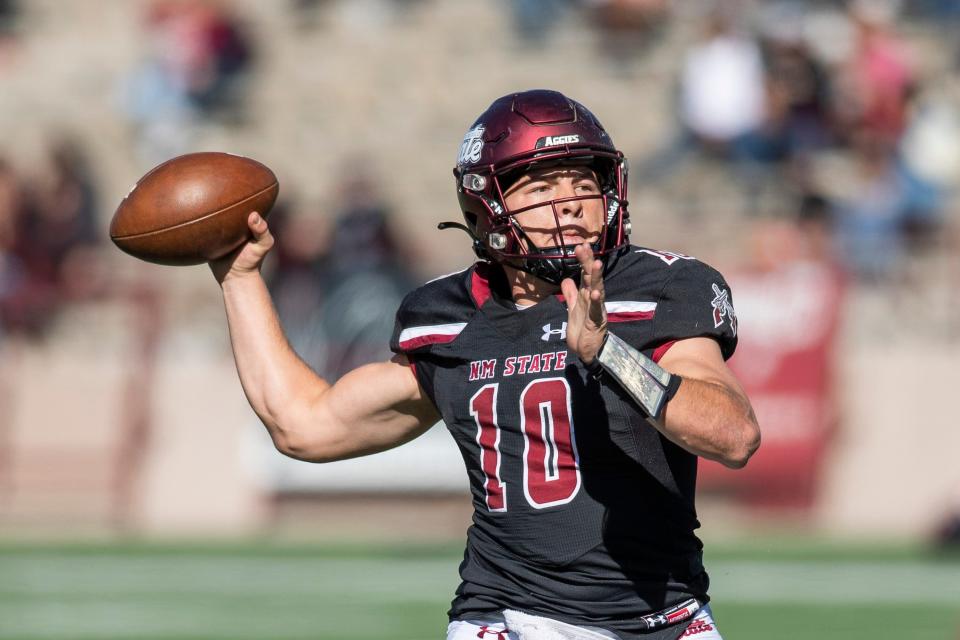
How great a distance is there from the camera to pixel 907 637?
6965mm

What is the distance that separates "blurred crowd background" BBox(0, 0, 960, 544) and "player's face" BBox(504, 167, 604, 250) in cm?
659

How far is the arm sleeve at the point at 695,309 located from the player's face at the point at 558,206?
19 cm

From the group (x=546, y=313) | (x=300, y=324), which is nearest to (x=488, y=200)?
(x=546, y=313)

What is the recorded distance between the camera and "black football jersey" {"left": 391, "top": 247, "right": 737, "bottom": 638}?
10.6 ft

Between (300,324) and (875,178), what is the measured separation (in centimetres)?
401

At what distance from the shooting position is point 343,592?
8.05m

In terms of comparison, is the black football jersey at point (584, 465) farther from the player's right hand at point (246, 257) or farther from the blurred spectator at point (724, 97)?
the blurred spectator at point (724, 97)

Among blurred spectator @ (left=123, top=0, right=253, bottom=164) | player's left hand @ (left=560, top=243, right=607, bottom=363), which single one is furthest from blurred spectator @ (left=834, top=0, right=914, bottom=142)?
player's left hand @ (left=560, top=243, right=607, bottom=363)

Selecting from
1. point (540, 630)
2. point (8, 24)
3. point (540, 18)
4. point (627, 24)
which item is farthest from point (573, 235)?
point (8, 24)

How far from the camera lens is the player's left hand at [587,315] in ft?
9.30

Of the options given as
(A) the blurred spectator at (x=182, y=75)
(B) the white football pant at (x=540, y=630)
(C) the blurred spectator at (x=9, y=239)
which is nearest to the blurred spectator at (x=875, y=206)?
(A) the blurred spectator at (x=182, y=75)

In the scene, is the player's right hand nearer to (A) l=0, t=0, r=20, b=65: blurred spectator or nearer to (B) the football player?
(B) the football player

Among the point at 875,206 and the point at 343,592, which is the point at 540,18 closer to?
the point at 875,206

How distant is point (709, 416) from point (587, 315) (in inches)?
12.4
